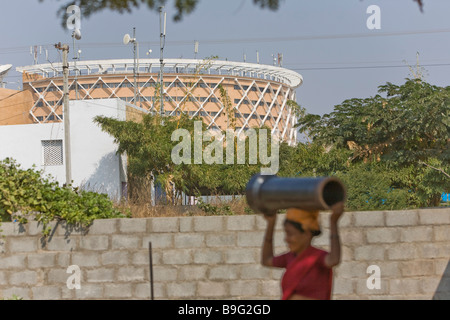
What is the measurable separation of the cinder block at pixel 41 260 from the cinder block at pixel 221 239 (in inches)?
85.9

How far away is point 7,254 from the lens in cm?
884

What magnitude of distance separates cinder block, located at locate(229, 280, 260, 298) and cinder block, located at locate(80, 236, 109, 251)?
6.11 ft

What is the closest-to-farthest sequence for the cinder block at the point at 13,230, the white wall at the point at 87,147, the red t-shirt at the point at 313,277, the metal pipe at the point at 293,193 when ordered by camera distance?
the metal pipe at the point at 293,193
the red t-shirt at the point at 313,277
the cinder block at the point at 13,230
the white wall at the point at 87,147

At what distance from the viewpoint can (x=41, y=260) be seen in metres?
8.77

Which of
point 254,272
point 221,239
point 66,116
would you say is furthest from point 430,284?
point 66,116

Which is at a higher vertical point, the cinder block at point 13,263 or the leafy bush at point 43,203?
the leafy bush at point 43,203

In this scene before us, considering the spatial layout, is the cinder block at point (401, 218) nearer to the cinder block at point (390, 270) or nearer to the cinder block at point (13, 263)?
the cinder block at point (390, 270)

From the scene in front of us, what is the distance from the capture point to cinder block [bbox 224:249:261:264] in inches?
334

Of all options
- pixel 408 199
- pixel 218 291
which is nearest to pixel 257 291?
pixel 218 291

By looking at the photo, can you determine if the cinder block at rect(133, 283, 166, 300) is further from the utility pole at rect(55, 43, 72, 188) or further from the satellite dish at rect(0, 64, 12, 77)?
the satellite dish at rect(0, 64, 12, 77)

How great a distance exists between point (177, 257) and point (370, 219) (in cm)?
266

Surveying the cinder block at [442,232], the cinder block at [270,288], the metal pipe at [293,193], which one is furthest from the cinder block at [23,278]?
the metal pipe at [293,193]

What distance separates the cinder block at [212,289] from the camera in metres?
8.46
